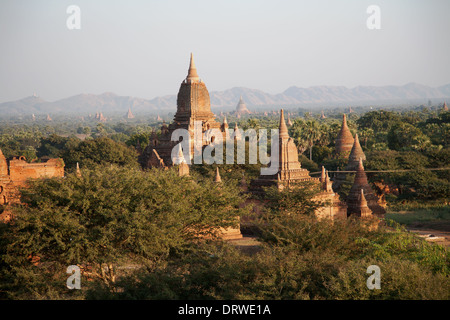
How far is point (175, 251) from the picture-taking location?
1923 cm

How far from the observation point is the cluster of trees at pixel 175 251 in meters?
14.2

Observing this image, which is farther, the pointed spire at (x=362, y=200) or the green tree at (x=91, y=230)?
the pointed spire at (x=362, y=200)

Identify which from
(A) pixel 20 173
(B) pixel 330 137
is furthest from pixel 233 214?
(B) pixel 330 137

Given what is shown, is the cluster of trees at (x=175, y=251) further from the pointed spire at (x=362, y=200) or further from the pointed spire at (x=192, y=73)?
the pointed spire at (x=192, y=73)

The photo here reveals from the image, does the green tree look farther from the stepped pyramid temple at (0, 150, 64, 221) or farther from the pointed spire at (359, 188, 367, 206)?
the pointed spire at (359, 188, 367, 206)

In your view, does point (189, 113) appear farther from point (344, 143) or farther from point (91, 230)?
point (91, 230)

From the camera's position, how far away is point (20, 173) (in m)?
31.0

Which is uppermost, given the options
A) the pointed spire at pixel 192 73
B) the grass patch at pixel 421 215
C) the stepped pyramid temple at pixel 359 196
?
the pointed spire at pixel 192 73

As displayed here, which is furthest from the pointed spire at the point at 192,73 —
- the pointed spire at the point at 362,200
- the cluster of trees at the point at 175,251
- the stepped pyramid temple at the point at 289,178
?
the cluster of trees at the point at 175,251

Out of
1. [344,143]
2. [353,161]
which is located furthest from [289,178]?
[344,143]
